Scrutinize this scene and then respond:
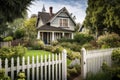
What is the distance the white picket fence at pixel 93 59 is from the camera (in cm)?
858

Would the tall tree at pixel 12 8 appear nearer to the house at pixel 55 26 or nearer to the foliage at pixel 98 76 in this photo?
the foliage at pixel 98 76

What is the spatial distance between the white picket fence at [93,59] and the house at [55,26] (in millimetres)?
28569

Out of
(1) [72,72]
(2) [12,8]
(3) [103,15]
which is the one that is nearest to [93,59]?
(1) [72,72]

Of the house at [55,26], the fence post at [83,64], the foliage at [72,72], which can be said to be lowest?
the foliage at [72,72]

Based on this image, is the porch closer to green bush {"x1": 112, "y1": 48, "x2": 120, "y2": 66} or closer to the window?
the window

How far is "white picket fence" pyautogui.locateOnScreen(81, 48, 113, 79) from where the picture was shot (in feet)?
28.2

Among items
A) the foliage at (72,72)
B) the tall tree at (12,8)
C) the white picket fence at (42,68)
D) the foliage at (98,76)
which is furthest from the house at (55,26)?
the white picket fence at (42,68)

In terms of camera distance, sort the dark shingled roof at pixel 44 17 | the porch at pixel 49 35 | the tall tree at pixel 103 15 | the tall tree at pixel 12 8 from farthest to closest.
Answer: the dark shingled roof at pixel 44 17 < the porch at pixel 49 35 < the tall tree at pixel 103 15 < the tall tree at pixel 12 8

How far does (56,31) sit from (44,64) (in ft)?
106

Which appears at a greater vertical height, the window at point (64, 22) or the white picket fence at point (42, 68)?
the window at point (64, 22)

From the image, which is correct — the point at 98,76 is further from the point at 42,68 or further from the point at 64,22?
the point at 64,22

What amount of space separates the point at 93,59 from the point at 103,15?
1159 cm

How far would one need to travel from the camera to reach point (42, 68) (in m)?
7.33

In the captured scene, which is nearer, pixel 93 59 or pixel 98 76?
pixel 98 76
